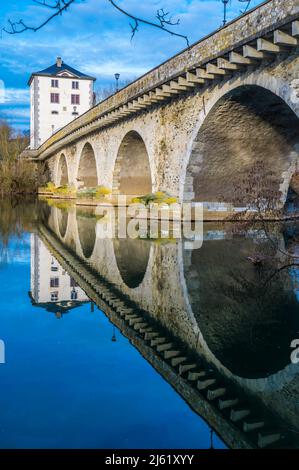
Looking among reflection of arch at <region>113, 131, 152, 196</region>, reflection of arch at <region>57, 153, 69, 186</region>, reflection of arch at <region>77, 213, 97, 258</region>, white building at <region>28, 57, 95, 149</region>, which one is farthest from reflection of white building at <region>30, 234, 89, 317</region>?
white building at <region>28, 57, 95, 149</region>

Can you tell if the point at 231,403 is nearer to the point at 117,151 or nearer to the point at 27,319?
the point at 27,319

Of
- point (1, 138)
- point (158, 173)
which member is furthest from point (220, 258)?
point (1, 138)

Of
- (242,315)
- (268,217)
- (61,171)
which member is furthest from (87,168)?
(242,315)

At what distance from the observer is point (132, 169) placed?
23250mm

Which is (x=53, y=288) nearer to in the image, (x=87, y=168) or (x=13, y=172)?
(x=87, y=168)

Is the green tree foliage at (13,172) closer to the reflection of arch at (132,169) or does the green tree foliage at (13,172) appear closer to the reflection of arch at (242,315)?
the reflection of arch at (132,169)

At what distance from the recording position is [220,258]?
8.83 meters

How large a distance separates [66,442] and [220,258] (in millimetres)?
6313

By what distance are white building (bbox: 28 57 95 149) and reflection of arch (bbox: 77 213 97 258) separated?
1387 inches

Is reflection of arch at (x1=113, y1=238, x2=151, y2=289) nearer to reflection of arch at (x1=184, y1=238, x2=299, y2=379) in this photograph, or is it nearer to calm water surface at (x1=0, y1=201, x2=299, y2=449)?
calm water surface at (x1=0, y1=201, x2=299, y2=449)

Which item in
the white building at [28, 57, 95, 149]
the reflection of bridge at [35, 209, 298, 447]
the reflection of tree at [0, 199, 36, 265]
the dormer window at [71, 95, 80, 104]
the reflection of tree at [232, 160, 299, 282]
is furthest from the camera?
the dormer window at [71, 95, 80, 104]

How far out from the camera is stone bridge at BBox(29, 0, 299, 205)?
9523 mm

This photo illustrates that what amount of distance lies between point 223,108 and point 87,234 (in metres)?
4.65

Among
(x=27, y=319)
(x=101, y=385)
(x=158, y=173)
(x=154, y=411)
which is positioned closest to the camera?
(x=154, y=411)
